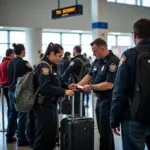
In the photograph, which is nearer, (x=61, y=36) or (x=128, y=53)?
(x=128, y=53)

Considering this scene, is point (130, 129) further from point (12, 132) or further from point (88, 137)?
point (12, 132)

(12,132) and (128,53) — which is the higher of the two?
(128,53)

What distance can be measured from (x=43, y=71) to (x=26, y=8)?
9.93 meters

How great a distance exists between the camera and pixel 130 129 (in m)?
2.32

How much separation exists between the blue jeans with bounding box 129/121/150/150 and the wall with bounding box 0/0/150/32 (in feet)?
35.5

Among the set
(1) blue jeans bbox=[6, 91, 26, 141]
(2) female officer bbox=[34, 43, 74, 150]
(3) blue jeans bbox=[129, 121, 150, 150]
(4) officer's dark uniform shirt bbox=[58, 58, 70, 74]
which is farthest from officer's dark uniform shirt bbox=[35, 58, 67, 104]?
(4) officer's dark uniform shirt bbox=[58, 58, 70, 74]

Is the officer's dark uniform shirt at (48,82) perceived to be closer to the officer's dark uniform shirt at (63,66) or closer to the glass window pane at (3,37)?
the officer's dark uniform shirt at (63,66)

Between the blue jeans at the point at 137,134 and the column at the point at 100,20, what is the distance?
16.0 ft

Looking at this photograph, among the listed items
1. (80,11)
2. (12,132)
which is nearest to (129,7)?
(80,11)

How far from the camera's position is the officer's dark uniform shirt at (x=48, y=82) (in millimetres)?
3320

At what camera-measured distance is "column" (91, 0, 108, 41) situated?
705cm

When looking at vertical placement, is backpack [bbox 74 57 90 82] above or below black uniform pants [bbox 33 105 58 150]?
above

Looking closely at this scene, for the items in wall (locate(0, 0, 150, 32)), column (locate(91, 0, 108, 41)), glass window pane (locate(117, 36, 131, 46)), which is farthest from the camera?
glass window pane (locate(117, 36, 131, 46))

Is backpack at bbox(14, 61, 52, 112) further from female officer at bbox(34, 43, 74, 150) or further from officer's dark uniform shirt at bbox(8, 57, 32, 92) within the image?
officer's dark uniform shirt at bbox(8, 57, 32, 92)
